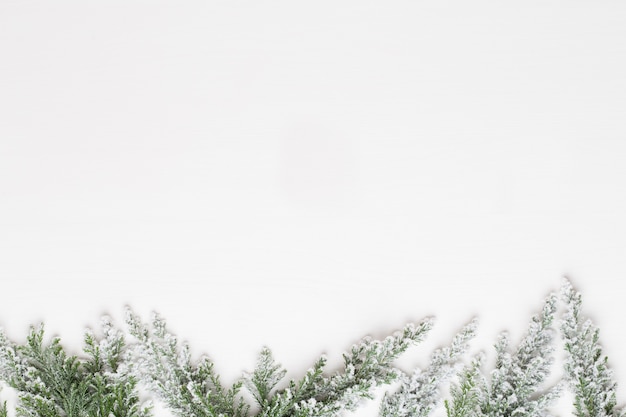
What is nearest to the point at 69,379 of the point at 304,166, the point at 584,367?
the point at 304,166

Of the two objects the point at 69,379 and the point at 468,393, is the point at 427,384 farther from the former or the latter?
the point at 69,379

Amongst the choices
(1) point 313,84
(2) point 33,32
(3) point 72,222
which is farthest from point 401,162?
(2) point 33,32

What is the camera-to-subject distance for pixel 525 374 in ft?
5.47

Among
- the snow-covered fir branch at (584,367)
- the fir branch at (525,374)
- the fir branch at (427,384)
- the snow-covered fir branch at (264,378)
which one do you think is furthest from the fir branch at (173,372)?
the snow-covered fir branch at (584,367)

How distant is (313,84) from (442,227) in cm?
66

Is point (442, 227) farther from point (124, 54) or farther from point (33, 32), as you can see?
point (33, 32)

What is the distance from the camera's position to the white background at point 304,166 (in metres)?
1.69

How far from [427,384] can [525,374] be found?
0.33 meters

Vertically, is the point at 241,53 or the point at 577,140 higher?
the point at 241,53

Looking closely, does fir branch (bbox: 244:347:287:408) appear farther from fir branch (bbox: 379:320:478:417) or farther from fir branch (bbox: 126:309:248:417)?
fir branch (bbox: 379:320:478:417)

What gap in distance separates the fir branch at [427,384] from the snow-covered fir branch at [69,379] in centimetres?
86

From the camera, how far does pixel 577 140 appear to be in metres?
1.68

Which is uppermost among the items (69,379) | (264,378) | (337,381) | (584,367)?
(69,379)

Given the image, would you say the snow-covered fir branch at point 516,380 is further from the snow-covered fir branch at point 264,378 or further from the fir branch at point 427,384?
the snow-covered fir branch at point 264,378
